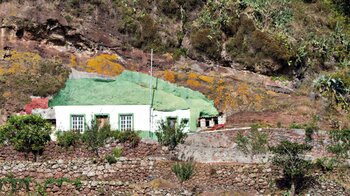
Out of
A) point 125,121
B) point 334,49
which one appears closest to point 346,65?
point 334,49

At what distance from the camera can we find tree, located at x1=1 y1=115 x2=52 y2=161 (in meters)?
30.7

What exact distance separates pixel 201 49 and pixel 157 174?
807 inches

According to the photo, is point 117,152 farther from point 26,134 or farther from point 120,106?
point 120,106

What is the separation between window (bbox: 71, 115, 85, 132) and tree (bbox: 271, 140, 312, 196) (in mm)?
11178

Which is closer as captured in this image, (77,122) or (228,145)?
(228,145)

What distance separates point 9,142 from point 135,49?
16925mm

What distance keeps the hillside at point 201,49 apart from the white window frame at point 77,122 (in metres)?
4.03

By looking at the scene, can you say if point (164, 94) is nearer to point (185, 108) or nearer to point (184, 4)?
point (185, 108)

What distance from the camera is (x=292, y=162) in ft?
89.3

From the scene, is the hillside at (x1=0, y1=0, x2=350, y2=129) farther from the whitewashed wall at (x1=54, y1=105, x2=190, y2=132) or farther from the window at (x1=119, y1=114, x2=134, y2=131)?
the window at (x1=119, y1=114, x2=134, y2=131)

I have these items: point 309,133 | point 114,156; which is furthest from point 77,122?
point 309,133

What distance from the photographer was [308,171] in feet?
91.2

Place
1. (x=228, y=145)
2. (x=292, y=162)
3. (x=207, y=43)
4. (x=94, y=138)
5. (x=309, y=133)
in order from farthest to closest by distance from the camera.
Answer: (x=207, y=43) → (x=228, y=145) → (x=309, y=133) → (x=94, y=138) → (x=292, y=162)

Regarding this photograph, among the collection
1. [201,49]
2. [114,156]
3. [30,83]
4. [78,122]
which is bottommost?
[114,156]
